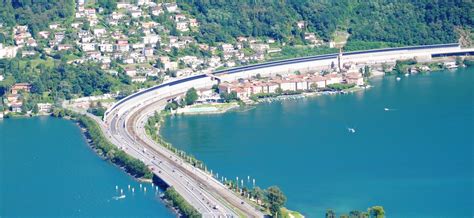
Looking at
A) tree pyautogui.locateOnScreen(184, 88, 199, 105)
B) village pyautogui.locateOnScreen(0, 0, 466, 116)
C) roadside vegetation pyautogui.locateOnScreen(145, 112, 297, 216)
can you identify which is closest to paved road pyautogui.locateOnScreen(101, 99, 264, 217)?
roadside vegetation pyautogui.locateOnScreen(145, 112, 297, 216)

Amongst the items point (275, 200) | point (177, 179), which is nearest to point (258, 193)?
point (275, 200)

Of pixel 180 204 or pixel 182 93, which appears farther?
pixel 182 93

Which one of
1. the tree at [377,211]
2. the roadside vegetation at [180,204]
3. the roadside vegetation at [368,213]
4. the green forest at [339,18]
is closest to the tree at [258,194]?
the roadside vegetation at [180,204]

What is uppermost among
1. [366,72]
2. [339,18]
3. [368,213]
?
[339,18]

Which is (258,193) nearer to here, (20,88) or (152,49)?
(20,88)

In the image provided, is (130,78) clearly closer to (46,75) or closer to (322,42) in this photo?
(46,75)

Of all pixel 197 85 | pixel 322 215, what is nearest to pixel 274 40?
pixel 197 85

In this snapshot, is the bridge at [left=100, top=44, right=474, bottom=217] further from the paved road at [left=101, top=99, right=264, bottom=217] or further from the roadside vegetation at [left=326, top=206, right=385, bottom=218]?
the roadside vegetation at [left=326, top=206, right=385, bottom=218]
